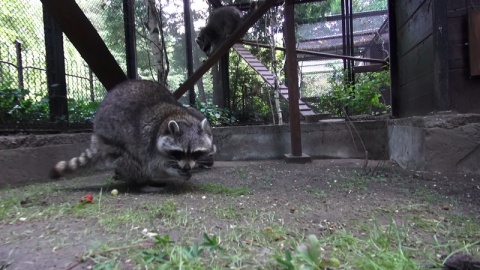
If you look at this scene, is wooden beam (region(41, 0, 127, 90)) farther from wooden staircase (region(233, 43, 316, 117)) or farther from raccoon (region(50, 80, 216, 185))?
wooden staircase (region(233, 43, 316, 117))

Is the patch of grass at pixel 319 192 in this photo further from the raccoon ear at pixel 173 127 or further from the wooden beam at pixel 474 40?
the wooden beam at pixel 474 40

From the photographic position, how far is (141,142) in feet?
12.1

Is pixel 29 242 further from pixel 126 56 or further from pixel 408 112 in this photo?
pixel 408 112

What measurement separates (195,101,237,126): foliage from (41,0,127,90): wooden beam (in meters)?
2.93

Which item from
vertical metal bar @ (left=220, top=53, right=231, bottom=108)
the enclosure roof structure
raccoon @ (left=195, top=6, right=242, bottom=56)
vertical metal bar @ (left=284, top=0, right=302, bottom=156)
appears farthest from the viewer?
the enclosure roof structure

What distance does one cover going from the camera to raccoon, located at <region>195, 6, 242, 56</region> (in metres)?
8.69

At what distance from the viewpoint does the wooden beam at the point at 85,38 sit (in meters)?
3.63

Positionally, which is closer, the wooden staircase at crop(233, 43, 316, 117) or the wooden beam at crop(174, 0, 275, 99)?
the wooden beam at crop(174, 0, 275, 99)

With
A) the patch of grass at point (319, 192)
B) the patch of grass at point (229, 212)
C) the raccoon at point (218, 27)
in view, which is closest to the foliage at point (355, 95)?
the raccoon at point (218, 27)

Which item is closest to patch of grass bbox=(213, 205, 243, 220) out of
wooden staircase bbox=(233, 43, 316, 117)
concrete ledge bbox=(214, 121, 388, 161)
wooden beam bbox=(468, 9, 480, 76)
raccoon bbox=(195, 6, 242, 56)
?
wooden beam bbox=(468, 9, 480, 76)

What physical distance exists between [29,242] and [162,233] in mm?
687

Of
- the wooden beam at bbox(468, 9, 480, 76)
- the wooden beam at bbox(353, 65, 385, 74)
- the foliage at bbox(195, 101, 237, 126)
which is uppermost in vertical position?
the wooden beam at bbox(353, 65, 385, 74)

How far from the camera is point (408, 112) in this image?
17.4 feet

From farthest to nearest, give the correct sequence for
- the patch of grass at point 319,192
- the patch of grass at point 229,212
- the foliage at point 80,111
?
the foliage at point 80,111, the patch of grass at point 319,192, the patch of grass at point 229,212
